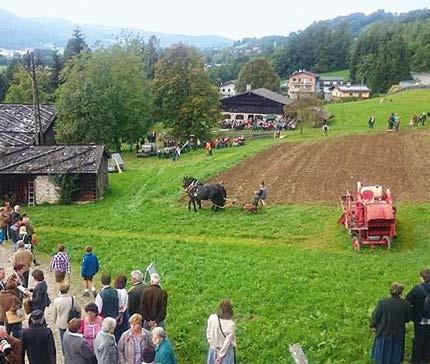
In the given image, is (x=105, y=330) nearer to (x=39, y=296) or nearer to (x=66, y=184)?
(x=39, y=296)

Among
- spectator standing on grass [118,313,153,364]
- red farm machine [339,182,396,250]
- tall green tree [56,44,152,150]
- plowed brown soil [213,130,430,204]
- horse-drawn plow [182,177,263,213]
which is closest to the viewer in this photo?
spectator standing on grass [118,313,153,364]

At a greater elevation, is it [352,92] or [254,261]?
[254,261]

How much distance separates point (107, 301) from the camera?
13.0 meters

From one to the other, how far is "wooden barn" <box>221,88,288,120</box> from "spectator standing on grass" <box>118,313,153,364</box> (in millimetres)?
71275

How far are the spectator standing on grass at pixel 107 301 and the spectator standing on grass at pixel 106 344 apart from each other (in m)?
2.01

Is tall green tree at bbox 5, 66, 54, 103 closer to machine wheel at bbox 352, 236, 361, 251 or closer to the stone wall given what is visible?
the stone wall

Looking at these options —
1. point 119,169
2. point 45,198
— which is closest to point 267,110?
point 119,169

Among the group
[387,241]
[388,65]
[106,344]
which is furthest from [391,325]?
[388,65]

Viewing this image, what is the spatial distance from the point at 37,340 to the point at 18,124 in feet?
132

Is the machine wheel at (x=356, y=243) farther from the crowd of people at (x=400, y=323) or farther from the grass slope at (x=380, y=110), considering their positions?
the grass slope at (x=380, y=110)

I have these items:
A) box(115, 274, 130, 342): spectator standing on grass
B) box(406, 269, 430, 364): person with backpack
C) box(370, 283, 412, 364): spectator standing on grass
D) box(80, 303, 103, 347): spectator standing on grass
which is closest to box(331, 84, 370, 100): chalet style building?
box(406, 269, 430, 364): person with backpack

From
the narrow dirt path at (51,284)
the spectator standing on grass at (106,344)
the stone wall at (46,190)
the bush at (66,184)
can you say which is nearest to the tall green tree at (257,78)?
the bush at (66,184)

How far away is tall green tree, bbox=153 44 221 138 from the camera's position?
59000 millimetres

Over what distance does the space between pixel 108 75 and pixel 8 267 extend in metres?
34.2
